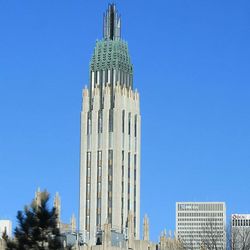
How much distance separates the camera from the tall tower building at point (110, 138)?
11581cm

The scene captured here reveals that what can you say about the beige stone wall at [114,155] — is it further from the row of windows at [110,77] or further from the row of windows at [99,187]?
the row of windows at [110,77]

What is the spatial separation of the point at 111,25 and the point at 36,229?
92062 millimetres

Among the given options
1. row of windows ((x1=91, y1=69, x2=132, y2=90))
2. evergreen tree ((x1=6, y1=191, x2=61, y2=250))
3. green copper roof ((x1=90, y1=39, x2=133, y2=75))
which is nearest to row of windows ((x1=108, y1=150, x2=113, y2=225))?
row of windows ((x1=91, y1=69, x2=132, y2=90))

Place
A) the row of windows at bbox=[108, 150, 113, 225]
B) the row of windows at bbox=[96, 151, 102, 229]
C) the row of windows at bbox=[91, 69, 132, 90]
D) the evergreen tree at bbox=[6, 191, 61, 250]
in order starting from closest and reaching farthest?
1. the evergreen tree at bbox=[6, 191, 61, 250]
2. the row of windows at bbox=[96, 151, 102, 229]
3. the row of windows at bbox=[108, 150, 113, 225]
4. the row of windows at bbox=[91, 69, 132, 90]

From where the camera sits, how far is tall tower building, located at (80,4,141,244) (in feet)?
380

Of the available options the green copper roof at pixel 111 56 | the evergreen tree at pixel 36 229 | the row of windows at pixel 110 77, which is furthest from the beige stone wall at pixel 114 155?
the evergreen tree at pixel 36 229

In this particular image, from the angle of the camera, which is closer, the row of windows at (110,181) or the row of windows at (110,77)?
the row of windows at (110,181)

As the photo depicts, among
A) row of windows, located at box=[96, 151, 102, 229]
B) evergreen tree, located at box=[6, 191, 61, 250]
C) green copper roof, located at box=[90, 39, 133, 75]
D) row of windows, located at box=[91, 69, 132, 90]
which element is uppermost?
green copper roof, located at box=[90, 39, 133, 75]

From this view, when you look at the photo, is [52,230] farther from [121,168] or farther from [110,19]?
[110,19]

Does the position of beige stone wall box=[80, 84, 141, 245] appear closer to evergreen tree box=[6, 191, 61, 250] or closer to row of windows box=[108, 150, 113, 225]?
row of windows box=[108, 150, 113, 225]

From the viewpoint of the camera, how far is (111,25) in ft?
404

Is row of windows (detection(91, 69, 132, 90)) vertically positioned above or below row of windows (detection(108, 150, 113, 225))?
above

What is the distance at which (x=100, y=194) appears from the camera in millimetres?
116312

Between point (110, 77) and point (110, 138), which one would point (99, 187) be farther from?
point (110, 77)
